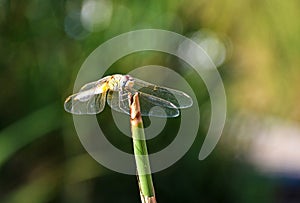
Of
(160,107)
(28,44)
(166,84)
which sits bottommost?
(160,107)

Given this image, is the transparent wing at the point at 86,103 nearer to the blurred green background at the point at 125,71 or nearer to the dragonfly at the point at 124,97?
the dragonfly at the point at 124,97

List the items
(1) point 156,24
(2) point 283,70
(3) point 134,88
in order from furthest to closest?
(2) point 283,70 < (1) point 156,24 < (3) point 134,88

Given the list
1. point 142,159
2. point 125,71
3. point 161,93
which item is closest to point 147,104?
point 161,93

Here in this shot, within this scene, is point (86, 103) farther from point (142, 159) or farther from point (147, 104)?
point (142, 159)

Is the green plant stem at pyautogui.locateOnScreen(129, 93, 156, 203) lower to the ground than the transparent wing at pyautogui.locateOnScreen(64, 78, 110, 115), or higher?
lower

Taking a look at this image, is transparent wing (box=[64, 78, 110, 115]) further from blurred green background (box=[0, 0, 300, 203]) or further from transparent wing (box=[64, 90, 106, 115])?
blurred green background (box=[0, 0, 300, 203])

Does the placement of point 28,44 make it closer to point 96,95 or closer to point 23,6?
point 23,6

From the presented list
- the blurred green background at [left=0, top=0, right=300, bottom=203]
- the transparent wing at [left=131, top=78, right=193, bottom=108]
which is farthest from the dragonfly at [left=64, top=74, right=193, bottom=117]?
the blurred green background at [left=0, top=0, right=300, bottom=203]

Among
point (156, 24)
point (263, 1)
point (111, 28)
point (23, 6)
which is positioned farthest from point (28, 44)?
point (263, 1)
